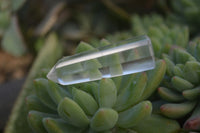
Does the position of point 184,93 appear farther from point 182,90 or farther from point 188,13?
point 188,13

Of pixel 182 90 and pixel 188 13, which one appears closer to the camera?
pixel 182 90

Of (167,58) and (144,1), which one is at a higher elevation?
(144,1)

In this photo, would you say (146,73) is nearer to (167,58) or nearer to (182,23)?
(167,58)

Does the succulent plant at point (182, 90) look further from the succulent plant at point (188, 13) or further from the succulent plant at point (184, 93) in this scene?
the succulent plant at point (188, 13)

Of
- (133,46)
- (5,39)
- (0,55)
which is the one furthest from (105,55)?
(0,55)

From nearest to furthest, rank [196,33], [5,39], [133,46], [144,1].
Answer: [133,46] < [196,33] < [5,39] < [144,1]

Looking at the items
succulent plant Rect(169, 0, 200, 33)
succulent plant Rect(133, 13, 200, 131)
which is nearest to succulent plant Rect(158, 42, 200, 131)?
A: succulent plant Rect(133, 13, 200, 131)

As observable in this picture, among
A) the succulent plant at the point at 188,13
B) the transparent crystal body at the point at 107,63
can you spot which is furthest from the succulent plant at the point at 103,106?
the succulent plant at the point at 188,13

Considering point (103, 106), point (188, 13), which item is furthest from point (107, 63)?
point (188, 13)
